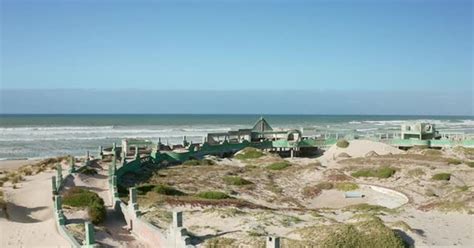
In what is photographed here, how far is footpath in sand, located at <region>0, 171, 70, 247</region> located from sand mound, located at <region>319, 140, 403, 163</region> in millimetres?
30703

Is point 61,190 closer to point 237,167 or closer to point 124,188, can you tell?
point 124,188

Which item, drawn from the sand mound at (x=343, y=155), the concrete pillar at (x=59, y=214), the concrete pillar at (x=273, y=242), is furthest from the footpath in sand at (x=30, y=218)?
the sand mound at (x=343, y=155)

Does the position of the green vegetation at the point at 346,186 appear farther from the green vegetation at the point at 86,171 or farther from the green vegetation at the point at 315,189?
the green vegetation at the point at 86,171

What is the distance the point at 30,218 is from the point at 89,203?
109 inches

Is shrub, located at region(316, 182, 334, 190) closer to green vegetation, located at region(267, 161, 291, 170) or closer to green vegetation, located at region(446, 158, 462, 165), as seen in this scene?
green vegetation, located at region(267, 161, 291, 170)

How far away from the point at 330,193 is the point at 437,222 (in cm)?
1231

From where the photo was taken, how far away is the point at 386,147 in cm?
5125

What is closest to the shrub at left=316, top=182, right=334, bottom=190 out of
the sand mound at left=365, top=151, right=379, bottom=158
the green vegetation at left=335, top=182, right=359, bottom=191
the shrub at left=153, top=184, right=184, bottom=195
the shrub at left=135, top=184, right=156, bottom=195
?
the green vegetation at left=335, top=182, right=359, bottom=191

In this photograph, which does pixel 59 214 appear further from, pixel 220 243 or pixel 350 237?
pixel 350 237

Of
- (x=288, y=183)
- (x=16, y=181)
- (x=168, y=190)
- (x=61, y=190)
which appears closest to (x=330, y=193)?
(x=288, y=183)

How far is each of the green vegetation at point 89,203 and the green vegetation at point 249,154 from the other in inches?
1008

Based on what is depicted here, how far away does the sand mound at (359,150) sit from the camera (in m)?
49.5

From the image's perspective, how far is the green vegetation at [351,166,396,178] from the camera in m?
35.8

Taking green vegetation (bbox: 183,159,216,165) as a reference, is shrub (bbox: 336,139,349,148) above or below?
above
